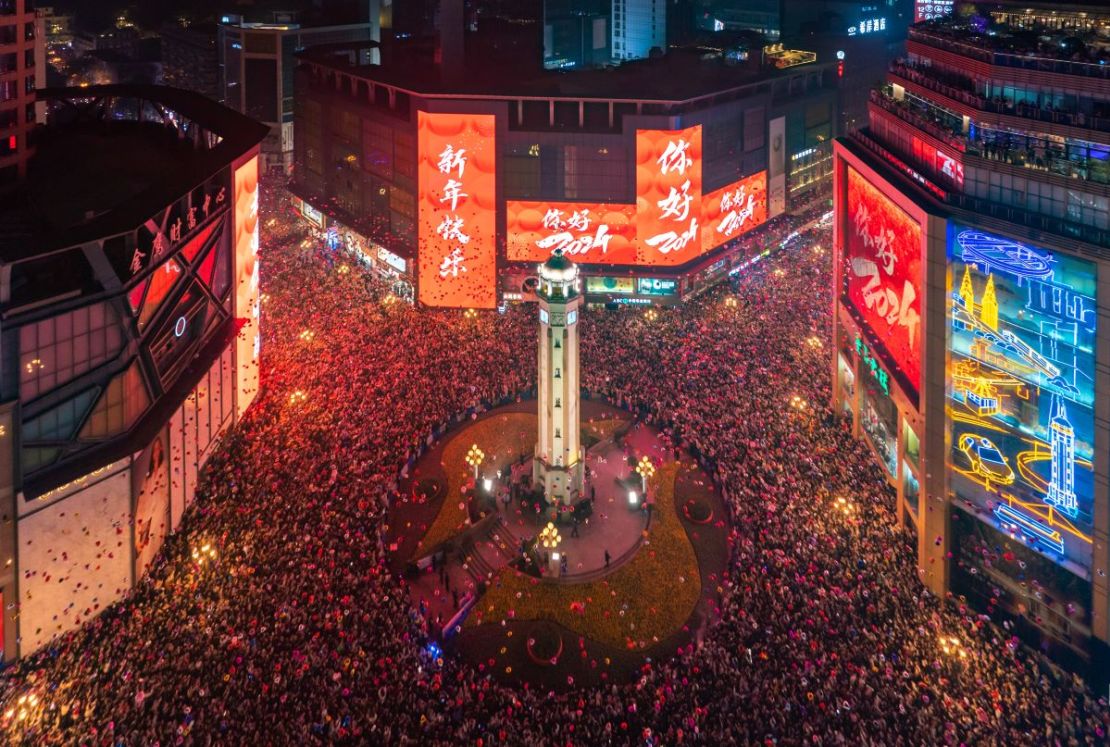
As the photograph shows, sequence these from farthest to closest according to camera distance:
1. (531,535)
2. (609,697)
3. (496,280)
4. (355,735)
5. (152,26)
Answer: (152,26), (496,280), (531,535), (609,697), (355,735)

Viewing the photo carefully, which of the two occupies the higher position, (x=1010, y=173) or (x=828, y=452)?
(x=1010, y=173)

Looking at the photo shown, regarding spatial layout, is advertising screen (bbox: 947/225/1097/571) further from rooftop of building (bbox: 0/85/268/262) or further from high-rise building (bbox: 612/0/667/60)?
high-rise building (bbox: 612/0/667/60)

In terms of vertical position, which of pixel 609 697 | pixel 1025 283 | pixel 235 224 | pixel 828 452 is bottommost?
→ pixel 609 697

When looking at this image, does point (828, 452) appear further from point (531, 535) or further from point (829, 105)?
point (829, 105)

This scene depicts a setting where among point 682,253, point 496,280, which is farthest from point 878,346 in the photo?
point 496,280

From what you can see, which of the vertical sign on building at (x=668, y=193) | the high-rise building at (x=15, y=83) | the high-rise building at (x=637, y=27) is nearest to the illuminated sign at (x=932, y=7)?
the vertical sign on building at (x=668, y=193)

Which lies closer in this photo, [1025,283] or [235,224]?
[1025,283]

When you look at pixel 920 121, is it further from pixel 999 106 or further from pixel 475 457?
pixel 475 457
